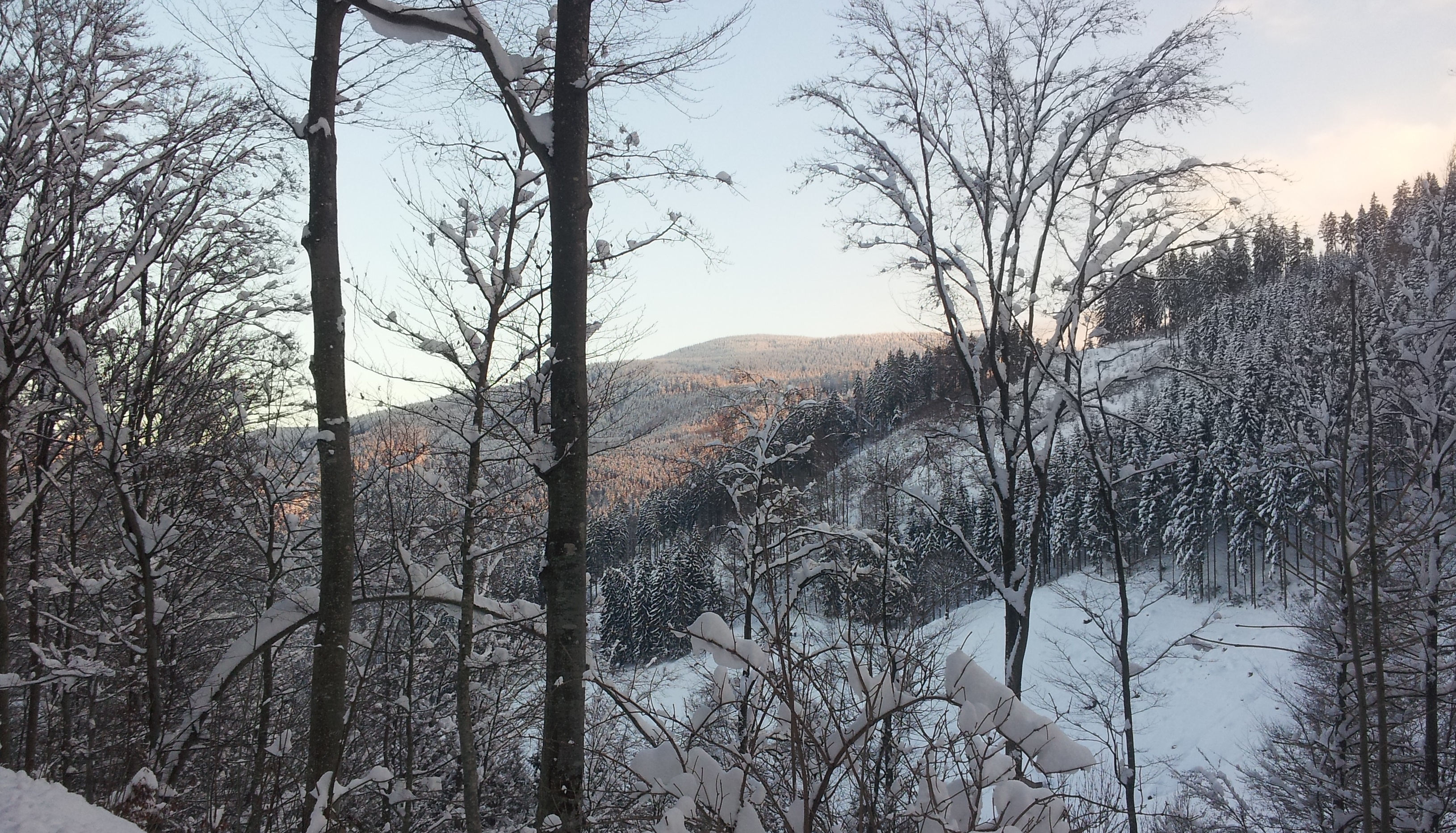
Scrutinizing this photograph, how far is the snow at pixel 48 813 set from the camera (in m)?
2.66

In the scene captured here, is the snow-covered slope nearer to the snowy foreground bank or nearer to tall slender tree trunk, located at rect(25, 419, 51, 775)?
the snowy foreground bank

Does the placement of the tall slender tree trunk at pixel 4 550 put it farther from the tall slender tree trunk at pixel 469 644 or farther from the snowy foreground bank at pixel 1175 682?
the snowy foreground bank at pixel 1175 682

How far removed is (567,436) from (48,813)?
8.62 feet

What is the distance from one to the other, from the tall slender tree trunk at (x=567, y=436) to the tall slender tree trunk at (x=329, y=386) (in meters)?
1.24

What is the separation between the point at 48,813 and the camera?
2795mm

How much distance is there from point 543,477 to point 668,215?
2508mm

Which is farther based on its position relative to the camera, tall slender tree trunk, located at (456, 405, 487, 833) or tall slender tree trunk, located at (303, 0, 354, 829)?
tall slender tree trunk, located at (456, 405, 487, 833)

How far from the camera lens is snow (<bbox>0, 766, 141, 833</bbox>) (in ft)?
8.73

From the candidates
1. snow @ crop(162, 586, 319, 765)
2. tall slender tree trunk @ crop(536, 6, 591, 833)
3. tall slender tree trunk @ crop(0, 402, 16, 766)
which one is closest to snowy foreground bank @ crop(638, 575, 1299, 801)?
tall slender tree trunk @ crop(0, 402, 16, 766)

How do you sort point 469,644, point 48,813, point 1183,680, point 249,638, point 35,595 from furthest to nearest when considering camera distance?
1. point 1183,680
2. point 35,595
3. point 469,644
4. point 249,638
5. point 48,813

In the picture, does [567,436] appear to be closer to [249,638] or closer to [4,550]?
[249,638]

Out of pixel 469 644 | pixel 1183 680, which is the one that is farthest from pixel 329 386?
pixel 1183 680

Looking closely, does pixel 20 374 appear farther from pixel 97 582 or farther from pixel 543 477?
pixel 543 477

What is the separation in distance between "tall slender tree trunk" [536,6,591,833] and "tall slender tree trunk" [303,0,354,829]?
1.24 m
